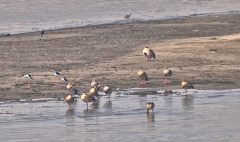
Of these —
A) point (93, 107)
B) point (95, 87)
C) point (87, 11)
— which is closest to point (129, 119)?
point (93, 107)

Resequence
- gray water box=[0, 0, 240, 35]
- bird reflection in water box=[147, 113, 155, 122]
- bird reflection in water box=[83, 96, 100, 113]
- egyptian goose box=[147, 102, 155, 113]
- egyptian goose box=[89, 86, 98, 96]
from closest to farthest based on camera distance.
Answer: bird reflection in water box=[147, 113, 155, 122] < egyptian goose box=[147, 102, 155, 113] < bird reflection in water box=[83, 96, 100, 113] < egyptian goose box=[89, 86, 98, 96] < gray water box=[0, 0, 240, 35]

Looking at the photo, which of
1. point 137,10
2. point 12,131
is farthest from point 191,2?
point 12,131

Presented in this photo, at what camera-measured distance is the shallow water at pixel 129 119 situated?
14578 millimetres

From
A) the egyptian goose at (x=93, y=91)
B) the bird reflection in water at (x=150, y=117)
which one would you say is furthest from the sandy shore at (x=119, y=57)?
the bird reflection in water at (x=150, y=117)

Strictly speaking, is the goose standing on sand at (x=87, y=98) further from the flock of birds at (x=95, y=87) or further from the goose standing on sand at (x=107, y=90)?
the goose standing on sand at (x=107, y=90)

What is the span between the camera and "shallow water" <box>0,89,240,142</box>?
14.6 m

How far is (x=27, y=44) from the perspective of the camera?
95.9 ft

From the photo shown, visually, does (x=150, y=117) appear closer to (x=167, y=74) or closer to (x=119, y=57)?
(x=167, y=74)

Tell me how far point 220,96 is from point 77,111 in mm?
3698

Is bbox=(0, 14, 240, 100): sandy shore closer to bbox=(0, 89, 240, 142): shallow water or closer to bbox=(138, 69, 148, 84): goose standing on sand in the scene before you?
bbox=(138, 69, 148, 84): goose standing on sand

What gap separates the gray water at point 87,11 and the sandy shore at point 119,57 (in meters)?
4.09

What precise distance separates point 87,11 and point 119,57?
1903cm

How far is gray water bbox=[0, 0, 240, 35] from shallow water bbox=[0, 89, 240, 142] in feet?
53.3

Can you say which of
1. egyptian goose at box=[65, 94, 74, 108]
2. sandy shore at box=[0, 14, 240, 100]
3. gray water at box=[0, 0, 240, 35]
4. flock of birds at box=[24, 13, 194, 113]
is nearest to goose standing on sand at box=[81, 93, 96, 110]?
flock of birds at box=[24, 13, 194, 113]
